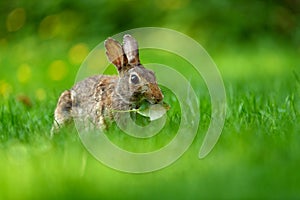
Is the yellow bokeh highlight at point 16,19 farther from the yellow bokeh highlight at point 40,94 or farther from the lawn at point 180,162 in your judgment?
the lawn at point 180,162

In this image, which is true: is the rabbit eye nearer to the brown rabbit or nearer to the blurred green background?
the brown rabbit

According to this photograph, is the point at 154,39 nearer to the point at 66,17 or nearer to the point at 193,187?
the point at 66,17

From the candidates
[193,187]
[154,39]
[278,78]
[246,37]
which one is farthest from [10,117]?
[246,37]

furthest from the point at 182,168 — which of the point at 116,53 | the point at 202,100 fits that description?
the point at 202,100

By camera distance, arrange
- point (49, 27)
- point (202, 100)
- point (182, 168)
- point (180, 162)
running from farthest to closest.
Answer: point (49, 27)
point (202, 100)
point (180, 162)
point (182, 168)

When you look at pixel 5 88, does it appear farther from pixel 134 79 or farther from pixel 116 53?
pixel 134 79

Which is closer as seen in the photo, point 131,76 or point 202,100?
point 131,76
